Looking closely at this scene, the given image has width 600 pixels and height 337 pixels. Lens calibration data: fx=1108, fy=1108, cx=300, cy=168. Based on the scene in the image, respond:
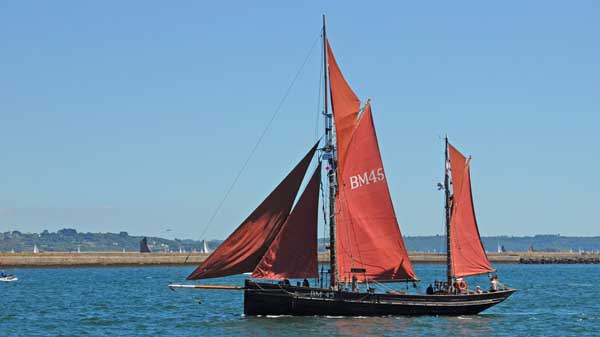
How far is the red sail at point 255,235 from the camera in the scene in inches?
2360

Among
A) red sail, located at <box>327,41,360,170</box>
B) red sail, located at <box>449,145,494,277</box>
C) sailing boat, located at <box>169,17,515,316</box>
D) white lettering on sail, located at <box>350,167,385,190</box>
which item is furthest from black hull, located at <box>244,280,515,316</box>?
red sail, located at <box>327,41,360,170</box>

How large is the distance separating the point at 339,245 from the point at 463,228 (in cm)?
932

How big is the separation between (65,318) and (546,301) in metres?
38.3

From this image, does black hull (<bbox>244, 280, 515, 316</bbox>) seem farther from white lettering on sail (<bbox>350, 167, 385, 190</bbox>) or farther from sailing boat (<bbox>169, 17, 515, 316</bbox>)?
white lettering on sail (<bbox>350, 167, 385, 190</bbox>)

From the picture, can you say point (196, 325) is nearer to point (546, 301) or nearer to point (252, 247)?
point (252, 247)

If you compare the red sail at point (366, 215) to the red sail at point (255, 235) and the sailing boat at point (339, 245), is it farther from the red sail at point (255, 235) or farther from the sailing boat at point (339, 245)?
the red sail at point (255, 235)

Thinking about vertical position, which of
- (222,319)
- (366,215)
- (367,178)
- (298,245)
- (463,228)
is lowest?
(222,319)

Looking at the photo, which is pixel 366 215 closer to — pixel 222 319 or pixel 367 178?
pixel 367 178

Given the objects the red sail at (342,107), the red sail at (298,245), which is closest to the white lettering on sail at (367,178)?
the red sail at (342,107)

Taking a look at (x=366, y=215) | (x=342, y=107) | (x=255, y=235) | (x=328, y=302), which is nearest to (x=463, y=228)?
(x=366, y=215)

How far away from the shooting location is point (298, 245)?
61.7 meters

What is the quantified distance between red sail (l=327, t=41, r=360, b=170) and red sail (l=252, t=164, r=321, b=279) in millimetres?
2897

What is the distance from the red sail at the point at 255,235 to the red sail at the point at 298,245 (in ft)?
1.46

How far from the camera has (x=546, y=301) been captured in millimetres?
86562
